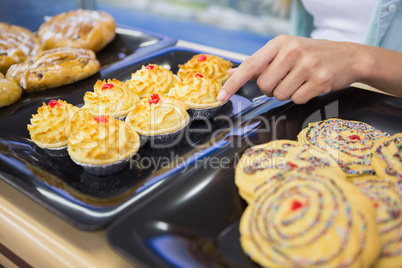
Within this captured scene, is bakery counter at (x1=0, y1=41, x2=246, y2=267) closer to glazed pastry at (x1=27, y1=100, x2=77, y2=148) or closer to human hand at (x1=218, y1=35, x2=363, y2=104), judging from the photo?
glazed pastry at (x1=27, y1=100, x2=77, y2=148)

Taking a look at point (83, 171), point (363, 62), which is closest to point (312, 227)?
point (83, 171)

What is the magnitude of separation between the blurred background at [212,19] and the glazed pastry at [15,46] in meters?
3.40

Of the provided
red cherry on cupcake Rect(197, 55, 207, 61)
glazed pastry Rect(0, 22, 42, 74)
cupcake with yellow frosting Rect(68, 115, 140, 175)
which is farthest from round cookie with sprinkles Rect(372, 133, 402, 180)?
Answer: glazed pastry Rect(0, 22, 42, 74)

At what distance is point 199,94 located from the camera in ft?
6.52

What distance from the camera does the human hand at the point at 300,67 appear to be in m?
1.69

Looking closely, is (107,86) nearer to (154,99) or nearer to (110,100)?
(110,100)

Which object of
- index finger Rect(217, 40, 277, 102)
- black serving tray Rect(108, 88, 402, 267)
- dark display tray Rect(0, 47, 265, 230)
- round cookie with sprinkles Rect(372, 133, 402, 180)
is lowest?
dark display tray Rect(0, 47, 265, 230)

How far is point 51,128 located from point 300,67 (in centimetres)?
124

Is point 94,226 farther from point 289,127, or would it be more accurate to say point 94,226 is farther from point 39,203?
point 289,127

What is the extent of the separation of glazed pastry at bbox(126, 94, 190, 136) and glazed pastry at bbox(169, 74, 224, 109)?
0.35 feet

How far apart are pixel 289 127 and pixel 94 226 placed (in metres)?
1.06

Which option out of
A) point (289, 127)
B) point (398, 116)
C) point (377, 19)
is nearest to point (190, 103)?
point (289, 127)

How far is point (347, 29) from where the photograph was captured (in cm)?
257

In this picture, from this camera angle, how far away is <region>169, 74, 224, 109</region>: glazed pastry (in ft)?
6.44
